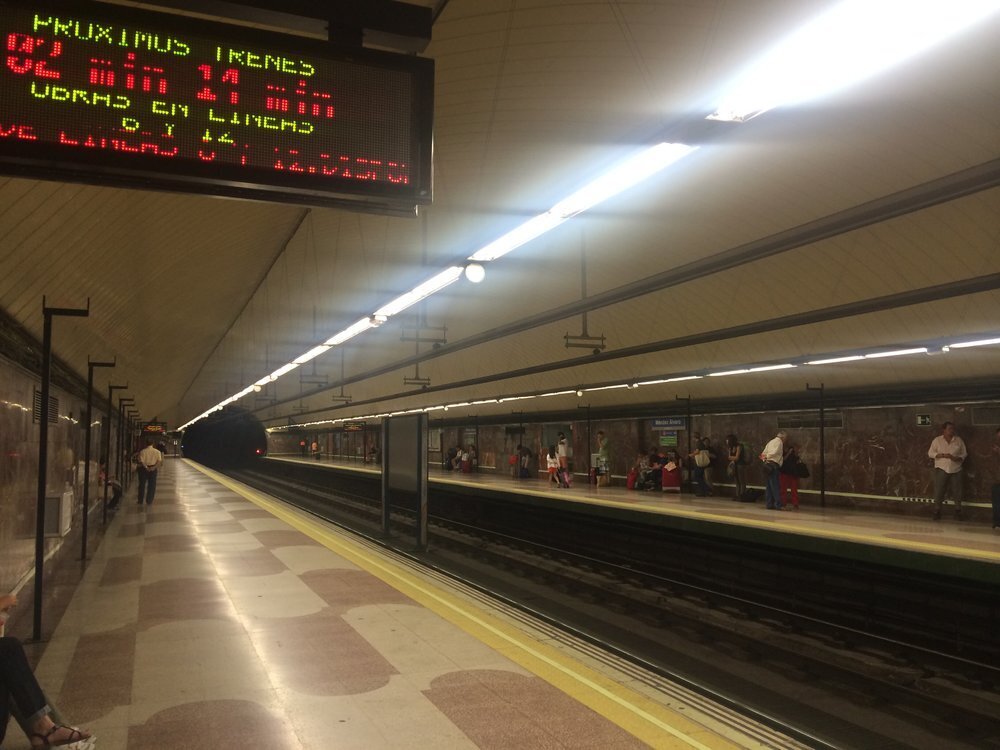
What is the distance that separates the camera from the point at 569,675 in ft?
15.6

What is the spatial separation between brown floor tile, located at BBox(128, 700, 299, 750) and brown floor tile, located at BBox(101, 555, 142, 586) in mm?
4291

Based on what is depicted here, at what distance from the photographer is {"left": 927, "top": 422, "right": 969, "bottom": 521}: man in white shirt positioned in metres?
11.5

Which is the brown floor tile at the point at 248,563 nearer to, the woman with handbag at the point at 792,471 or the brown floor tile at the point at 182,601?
the brown floor tile at the point at 182,601

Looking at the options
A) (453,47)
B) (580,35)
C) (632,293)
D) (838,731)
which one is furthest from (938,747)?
(453,47)

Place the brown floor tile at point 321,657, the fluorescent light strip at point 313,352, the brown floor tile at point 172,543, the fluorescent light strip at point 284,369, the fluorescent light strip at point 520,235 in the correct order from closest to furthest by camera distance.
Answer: the brown floor tile at point 321,657, the fluorescent light strip at point 520,235, the brown floor tile at point 172,543, the fluorescent light strip at point 313,352, the fluorescent light strip at point 284,369

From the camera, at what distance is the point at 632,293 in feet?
25.2

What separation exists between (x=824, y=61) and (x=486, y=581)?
34.3 ft

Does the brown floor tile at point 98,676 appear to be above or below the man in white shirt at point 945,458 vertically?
below

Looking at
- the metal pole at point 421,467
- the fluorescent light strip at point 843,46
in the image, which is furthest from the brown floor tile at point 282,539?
the fluorescent light strip at point 843,46

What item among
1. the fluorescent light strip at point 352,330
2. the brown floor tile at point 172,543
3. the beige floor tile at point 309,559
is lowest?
the brown floor tile at point 172,543

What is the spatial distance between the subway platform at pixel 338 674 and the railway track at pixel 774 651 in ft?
2.58

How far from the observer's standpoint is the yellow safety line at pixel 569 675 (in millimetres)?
3875

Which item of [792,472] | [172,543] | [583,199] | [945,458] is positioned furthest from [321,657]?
[792,472]

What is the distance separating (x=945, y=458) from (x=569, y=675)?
944 centimetres
